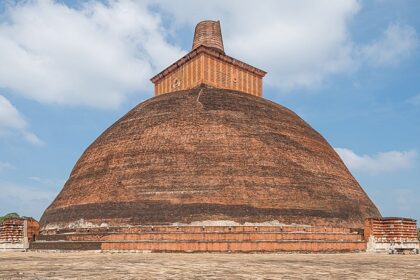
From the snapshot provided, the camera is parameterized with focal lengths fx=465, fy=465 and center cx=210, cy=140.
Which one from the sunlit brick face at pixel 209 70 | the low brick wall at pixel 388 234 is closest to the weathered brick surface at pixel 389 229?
the low brick wall at pixel 388 234

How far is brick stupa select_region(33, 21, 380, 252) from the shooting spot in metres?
14.8

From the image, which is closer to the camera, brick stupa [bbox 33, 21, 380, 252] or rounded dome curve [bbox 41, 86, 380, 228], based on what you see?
brick stupa [bbox 33, 21, 380, 252]

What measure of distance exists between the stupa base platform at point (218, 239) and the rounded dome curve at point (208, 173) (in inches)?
13.5

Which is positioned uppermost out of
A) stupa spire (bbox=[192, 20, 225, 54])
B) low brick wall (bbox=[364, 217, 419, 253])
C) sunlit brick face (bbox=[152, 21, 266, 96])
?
stupa spire (bbox=[192, 20, 225, 54])

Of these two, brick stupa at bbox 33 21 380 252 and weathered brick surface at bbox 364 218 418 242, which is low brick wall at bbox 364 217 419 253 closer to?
weathered brick surface at bbox 364 218 418 242

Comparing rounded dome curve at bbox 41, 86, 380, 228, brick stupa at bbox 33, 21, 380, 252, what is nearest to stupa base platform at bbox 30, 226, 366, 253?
brick stupa at bbox 33, 21, 380, 252

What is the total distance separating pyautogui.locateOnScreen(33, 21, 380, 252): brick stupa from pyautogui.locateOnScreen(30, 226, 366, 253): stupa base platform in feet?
0.10

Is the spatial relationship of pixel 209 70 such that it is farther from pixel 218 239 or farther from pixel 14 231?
pixel 14 231

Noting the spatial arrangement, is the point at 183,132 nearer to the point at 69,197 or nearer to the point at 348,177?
the point at 69,197

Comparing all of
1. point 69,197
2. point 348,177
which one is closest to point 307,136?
point 348,177

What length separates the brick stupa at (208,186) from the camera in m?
14.8

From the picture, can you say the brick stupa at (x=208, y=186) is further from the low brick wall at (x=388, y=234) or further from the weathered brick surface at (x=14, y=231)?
the weathered brick surface at (x=14, y=231)

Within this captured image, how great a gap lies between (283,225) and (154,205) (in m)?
4.29

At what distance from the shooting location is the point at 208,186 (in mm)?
15570
